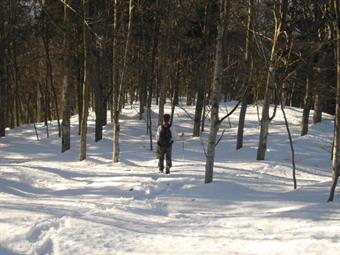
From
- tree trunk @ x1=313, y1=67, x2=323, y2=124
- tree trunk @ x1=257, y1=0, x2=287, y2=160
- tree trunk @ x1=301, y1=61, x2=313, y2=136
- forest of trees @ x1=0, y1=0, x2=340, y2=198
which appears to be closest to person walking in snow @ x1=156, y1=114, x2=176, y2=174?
forest of trees @ x1=0, y1=0, x2=340, y2=198

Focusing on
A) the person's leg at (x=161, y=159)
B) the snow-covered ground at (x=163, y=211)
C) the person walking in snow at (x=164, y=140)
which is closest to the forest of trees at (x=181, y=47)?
the snow-covered ground at (x=163, y=211)

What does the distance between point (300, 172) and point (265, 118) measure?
2421 mm

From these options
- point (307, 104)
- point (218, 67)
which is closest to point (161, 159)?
point (218, 67)

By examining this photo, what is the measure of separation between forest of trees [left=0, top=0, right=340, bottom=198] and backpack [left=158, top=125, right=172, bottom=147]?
2.13m

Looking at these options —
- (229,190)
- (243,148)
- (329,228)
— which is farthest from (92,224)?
(243,148)

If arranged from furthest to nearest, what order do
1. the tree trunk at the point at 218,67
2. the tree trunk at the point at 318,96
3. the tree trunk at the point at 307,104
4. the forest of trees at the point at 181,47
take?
1. the tree trunk at the point at 318,96
2. the tree trunk at the point at 307,104
3. the forest of trees at the point at 181,47
4. the tree trunk at the point at 218,67

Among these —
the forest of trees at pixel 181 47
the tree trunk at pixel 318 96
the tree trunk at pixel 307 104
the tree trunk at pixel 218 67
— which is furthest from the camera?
the tree trunk at pixel 318 96

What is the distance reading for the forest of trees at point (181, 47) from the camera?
15805mm

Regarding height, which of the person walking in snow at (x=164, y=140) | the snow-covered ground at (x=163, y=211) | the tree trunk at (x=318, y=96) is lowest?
the snow-covered ground at (x=163, y=211)

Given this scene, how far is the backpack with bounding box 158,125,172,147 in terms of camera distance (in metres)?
14.3

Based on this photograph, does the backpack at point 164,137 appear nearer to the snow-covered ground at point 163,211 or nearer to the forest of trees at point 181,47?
the snow-covered ground at point 163,211

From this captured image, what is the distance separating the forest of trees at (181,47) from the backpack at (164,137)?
2134 mm

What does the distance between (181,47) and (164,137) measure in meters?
18.3

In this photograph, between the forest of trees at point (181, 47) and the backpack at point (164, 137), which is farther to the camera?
the forest of trees at point (181, 47)
